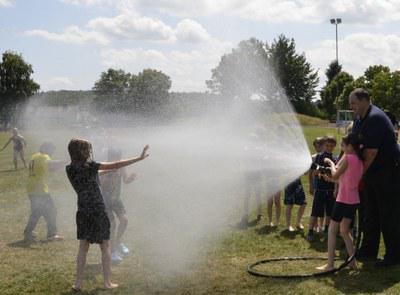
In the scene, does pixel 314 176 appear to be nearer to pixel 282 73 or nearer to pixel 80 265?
pixel 80 265

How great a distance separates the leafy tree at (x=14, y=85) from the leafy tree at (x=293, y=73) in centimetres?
3443

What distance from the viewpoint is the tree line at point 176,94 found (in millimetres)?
52781

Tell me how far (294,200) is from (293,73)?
58.4m

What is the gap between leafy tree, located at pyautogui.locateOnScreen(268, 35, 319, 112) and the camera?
62.7 meters

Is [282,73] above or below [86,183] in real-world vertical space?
above

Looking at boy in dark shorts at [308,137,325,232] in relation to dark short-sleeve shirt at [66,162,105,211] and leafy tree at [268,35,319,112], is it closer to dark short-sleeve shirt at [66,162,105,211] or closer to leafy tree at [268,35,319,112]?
dark short-sleeve shirt at [66,162,105,211]

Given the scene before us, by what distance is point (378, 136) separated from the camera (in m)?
7.11

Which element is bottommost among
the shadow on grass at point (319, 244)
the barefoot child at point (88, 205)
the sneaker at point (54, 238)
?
the sneaker at point (54, 238)

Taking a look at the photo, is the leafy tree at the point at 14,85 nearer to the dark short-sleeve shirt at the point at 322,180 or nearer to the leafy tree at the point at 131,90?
the leafy tree at the point at 131,90

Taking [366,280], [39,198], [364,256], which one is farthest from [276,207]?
[39,198]

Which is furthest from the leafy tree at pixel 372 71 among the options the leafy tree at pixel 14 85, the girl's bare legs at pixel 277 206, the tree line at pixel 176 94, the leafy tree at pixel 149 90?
the girl's bare legs at pixel 277 206

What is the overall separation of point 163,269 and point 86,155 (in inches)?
77.9

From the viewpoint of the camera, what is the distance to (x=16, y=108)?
74312 mm

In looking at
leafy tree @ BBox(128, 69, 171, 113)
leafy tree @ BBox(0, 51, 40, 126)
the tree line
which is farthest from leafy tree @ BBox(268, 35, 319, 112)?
leafy tree @ BBox(0, 51, 40, 126)
